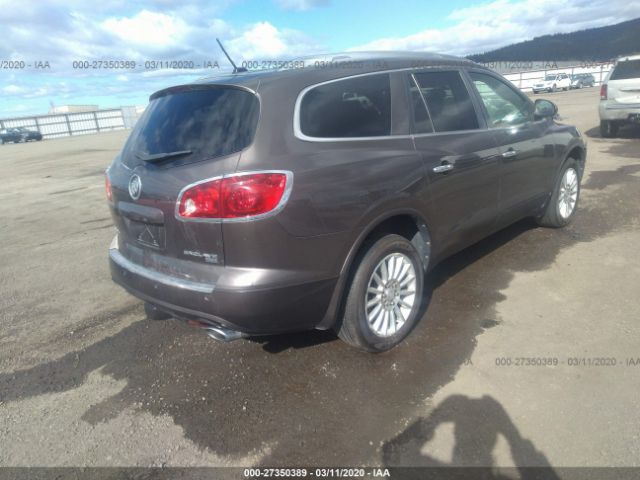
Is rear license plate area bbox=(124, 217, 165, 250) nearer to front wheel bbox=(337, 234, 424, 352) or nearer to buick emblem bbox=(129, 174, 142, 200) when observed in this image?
buick emblem bbox=(129, 174, 142, 200)

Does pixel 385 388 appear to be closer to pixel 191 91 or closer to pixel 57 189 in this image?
pixel 191 91

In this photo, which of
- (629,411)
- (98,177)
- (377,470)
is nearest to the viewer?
(377,470)

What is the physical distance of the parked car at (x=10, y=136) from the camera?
37.4 metres

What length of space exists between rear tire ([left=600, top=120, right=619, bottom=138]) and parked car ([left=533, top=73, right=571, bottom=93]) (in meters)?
34.7

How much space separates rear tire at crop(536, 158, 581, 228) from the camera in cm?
492

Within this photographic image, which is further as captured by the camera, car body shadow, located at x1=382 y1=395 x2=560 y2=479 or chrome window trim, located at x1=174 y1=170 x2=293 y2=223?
chrome window trim, located at x1=174 y1=170 x2=293 y2=223

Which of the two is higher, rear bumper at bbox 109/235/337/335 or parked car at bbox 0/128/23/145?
rear bumper at bbox 109/235/337/335

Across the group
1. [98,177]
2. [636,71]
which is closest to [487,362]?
[636,71]

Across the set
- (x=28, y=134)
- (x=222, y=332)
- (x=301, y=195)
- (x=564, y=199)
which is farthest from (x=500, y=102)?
(x=28, y=134)

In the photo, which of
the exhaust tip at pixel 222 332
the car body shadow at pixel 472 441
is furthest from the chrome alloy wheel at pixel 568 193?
the exhaust tip at pixel 222 332

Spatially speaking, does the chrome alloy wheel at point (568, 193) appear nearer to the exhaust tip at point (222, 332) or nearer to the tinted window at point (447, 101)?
the tinted window at point (447, 101)

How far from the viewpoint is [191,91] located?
2.86 meters

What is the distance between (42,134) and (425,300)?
48190 mm

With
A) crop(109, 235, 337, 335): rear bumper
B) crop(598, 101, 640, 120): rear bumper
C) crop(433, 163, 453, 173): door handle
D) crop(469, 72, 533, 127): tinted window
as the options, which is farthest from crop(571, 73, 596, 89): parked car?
crop(109, 235, 337, 335): rear bumper
